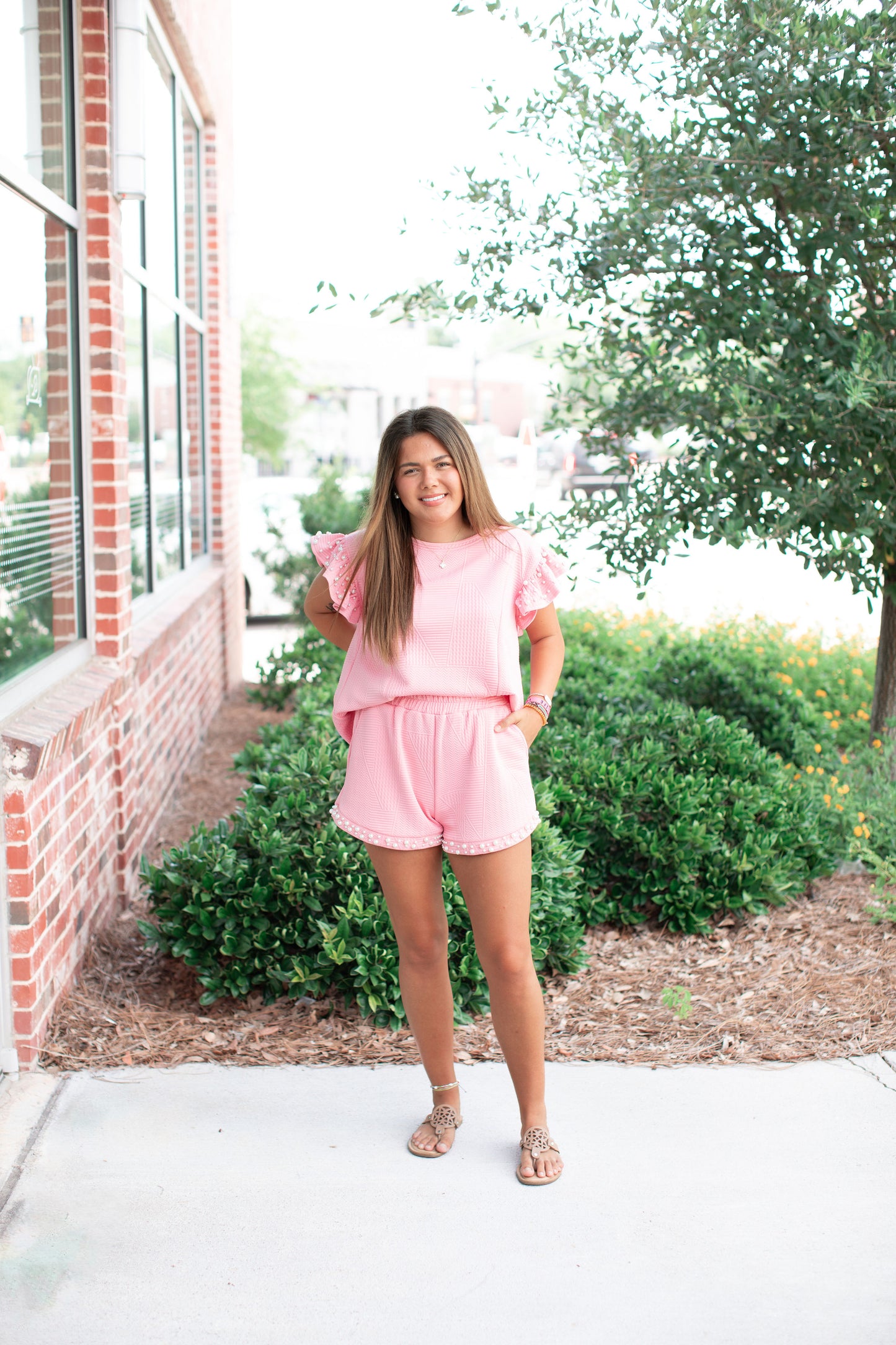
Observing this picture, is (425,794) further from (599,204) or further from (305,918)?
(599,204)

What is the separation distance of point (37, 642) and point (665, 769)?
238cm

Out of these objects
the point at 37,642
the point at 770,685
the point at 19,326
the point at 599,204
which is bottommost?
the point at 770,685

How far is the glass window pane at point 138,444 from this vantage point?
5828mm

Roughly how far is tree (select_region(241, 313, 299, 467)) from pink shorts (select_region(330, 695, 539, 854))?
23.2m

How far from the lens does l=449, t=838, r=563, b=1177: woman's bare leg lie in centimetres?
283

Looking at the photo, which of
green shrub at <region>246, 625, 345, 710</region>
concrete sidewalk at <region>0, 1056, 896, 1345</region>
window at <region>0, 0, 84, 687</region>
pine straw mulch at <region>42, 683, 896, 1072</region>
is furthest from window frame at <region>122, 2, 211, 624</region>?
concrete sidewalk at <region>0, 1056, 896, 1345</region>

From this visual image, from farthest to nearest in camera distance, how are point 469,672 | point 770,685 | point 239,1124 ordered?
point 770,685 < point 239,1124 < point 469,672

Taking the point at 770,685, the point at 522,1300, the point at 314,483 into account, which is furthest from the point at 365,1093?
the point at 314,483

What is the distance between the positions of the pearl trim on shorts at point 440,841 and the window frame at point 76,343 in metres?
1.56

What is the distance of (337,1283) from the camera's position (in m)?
2.53

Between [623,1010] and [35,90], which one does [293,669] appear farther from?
[623,1010]

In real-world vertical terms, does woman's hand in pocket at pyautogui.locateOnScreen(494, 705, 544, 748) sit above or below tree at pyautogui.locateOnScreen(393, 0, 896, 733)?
below

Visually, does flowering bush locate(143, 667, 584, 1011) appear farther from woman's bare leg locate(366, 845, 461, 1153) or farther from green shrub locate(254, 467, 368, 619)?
green shrub locate(254, 467, 368, 619)

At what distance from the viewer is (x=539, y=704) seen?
2.95 meters
